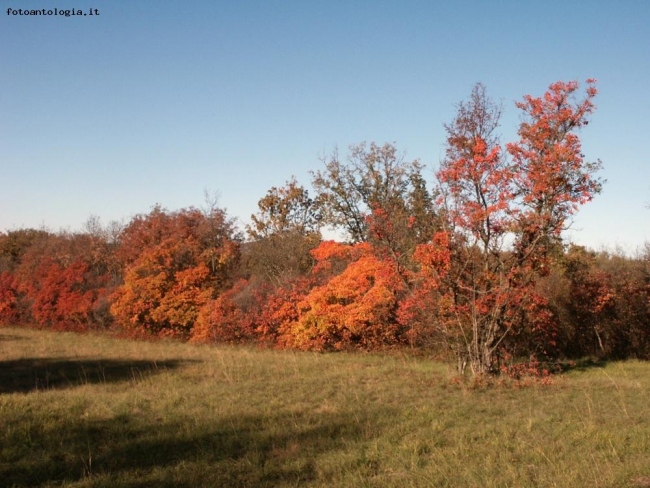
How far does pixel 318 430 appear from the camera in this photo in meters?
8.66

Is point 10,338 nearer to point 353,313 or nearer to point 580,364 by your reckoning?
point 353,313

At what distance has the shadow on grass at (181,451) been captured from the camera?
6.72m

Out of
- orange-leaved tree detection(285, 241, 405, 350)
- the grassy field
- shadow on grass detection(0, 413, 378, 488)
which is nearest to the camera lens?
the grassy field

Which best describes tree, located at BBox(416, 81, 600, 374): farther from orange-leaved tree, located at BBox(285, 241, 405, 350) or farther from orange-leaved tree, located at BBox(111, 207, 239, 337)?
orange-leaved tree, located at BBox(111, 207, 239, 337)

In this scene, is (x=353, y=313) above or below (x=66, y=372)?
above

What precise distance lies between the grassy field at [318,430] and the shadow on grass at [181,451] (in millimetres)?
28

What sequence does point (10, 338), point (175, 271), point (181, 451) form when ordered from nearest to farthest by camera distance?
1. point (181, 451)
2. point (10, 338)
3. point (175, 271)

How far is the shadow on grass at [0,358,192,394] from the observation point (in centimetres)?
1398

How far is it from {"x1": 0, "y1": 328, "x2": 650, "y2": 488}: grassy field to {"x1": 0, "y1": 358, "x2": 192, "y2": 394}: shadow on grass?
123 millimetres

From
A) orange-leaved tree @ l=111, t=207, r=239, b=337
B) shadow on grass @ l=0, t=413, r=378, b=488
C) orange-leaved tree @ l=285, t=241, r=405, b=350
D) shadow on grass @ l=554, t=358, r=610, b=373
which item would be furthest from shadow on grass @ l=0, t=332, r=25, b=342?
shadow on grass @ l=554, t=358, r=610, b=373

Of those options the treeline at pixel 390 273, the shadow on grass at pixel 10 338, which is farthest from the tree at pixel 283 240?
the shadow on grass at pixel 10 338

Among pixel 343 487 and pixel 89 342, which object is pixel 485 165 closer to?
pixel 343 487

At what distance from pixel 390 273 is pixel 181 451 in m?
8.48

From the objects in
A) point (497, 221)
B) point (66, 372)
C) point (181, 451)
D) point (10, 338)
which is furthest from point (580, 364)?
point (10, 338)
